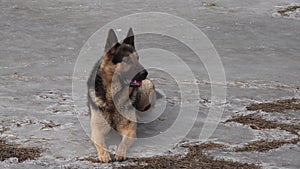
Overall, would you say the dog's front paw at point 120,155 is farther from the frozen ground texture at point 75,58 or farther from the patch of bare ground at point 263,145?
the patch of bare ground at point 263,145

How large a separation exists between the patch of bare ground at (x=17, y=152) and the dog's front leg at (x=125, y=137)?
80cm

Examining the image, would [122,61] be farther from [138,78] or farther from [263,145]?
[263,145]

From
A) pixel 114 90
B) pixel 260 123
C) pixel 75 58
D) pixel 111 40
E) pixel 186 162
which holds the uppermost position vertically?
pixel 111 40

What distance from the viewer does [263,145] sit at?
18.4 feet

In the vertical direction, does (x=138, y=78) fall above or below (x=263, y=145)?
above

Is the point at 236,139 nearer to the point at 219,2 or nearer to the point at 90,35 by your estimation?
the point at 90,35

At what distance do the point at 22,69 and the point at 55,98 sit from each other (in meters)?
1.96

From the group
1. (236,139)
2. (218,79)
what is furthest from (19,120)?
(218,79)

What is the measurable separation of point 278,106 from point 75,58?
170 inches

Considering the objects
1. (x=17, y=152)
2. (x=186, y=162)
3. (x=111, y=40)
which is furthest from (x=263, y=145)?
(x=17, y=152)

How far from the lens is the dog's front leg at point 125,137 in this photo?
510 cm

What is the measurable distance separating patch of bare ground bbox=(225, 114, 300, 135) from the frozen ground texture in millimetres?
123

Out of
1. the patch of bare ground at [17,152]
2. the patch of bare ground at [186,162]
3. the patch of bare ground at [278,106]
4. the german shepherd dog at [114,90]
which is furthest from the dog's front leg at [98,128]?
the patch of bare ground at [278,106]

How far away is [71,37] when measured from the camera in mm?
11883
